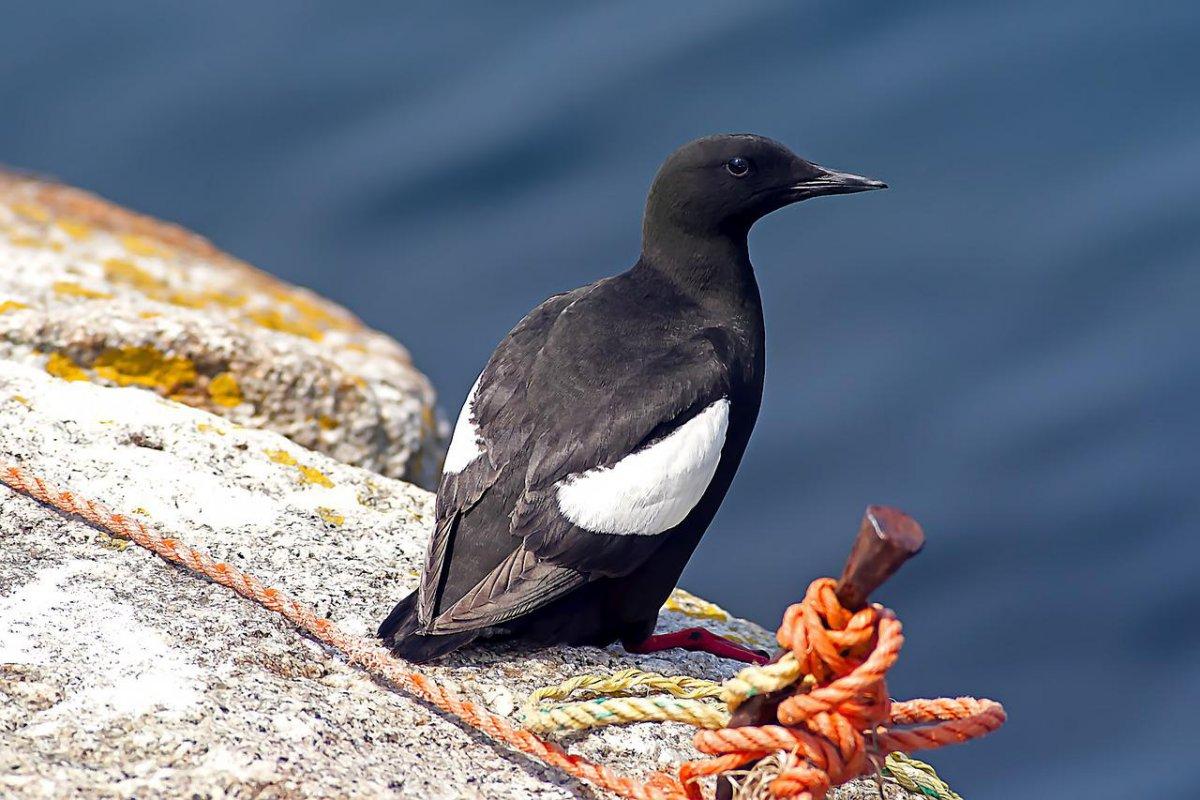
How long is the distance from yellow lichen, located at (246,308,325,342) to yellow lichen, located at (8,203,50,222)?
135cm

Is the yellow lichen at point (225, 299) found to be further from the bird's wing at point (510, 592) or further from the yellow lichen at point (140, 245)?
the bird's wing at point (510, 592)

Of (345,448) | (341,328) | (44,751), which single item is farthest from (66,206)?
(44,751)

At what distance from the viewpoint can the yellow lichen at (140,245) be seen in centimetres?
671

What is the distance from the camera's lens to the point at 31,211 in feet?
22.9

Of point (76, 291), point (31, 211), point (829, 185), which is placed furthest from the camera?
point (31, 211)

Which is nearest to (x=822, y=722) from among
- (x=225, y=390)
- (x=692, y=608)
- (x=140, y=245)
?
(x=692, y=608)

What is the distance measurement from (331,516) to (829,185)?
6.61ft

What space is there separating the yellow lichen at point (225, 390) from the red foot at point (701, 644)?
2059 mm

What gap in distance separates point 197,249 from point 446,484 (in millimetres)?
4068

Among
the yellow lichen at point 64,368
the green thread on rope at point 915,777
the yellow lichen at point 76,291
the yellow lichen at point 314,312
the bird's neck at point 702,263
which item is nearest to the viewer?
the green thread on rope at point 915,777

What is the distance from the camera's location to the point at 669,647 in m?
4.14

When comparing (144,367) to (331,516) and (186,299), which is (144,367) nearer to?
(186,299)

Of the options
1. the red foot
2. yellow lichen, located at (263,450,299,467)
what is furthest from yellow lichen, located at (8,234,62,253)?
the red foot

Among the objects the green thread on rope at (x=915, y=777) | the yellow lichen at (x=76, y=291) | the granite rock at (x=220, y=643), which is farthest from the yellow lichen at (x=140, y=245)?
the green thread on rope at (x=915, y=777)
